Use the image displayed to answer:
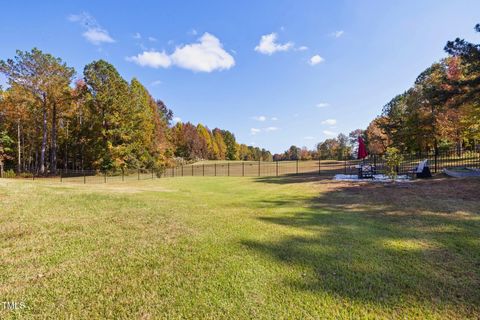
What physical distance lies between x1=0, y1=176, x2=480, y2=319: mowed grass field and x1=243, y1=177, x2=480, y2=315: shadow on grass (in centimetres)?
2

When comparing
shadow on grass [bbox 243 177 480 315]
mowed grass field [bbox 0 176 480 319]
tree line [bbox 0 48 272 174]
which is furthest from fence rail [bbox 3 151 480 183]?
mowed grass field [bbox 0 176 480 319]

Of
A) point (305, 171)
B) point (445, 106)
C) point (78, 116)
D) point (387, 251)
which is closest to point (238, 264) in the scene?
point (387, 251)

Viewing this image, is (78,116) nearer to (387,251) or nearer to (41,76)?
(41,76)

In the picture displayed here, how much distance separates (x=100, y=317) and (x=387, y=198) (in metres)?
8.95

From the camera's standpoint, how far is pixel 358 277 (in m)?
3.03

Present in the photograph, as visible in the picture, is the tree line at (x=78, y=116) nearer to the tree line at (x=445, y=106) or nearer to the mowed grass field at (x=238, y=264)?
the mowed grass field at (x=238, y=264)

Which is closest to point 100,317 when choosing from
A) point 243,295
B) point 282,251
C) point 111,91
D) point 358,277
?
point 243,295

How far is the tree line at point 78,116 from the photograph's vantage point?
26562 millimetres

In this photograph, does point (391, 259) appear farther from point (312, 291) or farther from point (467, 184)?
point (467, 184)

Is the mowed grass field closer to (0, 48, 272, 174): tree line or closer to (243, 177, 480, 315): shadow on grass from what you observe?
(243, 177, 480, 315): shadow on grass

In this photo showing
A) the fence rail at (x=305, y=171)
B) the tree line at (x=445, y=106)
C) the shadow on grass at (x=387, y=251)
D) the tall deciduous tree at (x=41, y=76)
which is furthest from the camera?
the tall deciduous tree at (x=41, y=76)

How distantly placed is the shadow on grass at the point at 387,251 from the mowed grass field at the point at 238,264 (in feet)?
0.06

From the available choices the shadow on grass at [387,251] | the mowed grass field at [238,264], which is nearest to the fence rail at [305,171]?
the shadow on grass at [387,251]

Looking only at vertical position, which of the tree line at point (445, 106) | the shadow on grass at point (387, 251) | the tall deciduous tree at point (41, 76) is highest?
the tall deciduous tree at point (41, 76)
